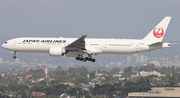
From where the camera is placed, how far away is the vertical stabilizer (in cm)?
9162

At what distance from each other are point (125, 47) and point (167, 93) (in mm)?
47138

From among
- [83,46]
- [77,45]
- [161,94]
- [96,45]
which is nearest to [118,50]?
[96,45]

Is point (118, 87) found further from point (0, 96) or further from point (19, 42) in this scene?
point (19, 42)

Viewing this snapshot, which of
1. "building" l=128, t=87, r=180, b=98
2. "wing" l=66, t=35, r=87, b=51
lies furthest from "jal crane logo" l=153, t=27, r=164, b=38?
"building" l=128, t=87, r=180, b=98

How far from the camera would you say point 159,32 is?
92750 mm

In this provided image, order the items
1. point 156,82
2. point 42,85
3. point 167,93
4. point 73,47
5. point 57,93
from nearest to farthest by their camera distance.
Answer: point 73,47, point 167,93, point 57,93, point 42,85, point 156,82

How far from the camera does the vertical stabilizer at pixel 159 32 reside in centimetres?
9162

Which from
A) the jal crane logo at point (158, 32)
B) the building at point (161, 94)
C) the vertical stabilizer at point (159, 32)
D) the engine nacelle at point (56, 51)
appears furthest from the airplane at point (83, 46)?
the building at point (161, 94)

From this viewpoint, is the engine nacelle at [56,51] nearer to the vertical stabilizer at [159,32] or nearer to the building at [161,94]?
the vertical stabilizer at [159,32]

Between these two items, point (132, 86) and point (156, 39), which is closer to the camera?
point (156, 39)

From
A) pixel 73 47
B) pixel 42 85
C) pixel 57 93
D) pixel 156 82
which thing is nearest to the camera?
pixel 73 47

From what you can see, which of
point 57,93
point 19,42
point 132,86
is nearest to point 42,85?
point 57,93

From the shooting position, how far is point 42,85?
556 ft

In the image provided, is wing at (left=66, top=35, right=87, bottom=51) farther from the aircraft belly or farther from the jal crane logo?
the jal crane logo
